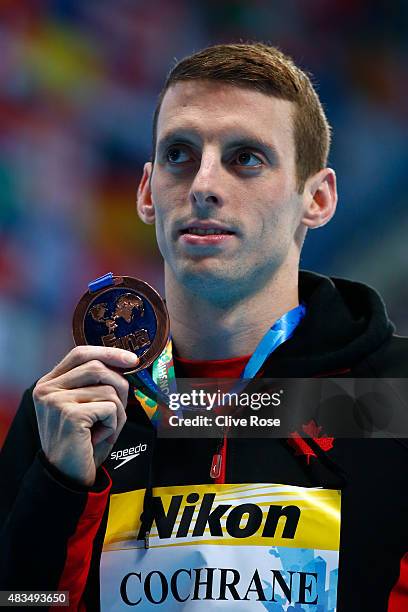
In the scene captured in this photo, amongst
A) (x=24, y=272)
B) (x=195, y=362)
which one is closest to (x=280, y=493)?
(x=195, y=362)

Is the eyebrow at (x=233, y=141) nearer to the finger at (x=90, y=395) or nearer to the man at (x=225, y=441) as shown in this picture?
the man at (x=225, y=441)

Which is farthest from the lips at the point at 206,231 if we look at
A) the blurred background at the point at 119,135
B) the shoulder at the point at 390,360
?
the blurred background at the point at 119,135

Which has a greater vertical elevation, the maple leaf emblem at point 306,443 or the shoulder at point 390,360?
the shoulder at point 390,360

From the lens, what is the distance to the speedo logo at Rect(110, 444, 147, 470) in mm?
2482

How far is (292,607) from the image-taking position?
2.23 metres

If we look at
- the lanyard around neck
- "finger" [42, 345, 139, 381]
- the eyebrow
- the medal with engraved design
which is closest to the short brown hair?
the eyebrow

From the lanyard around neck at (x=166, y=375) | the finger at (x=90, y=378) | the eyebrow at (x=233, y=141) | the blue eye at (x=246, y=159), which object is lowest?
the finger at (x=90, y=378)

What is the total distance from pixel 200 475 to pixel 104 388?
46 centimetres

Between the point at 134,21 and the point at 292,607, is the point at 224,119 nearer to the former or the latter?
the point at 292,607

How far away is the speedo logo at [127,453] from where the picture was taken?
8.14ft

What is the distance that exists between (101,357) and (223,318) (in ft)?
1.81

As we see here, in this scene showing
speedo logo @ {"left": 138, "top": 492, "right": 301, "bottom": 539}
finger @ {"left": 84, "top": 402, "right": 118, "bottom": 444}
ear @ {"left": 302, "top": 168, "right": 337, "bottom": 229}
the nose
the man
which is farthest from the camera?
ear @ {"left": 302, "top": 168, "right": 337, "bottom": 229}

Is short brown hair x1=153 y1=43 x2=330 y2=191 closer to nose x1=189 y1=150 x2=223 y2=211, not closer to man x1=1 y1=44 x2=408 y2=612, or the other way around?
man x1=1 y1=44 x2=408 y2=612

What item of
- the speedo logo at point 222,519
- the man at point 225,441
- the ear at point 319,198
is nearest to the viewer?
the man at point 225,441
